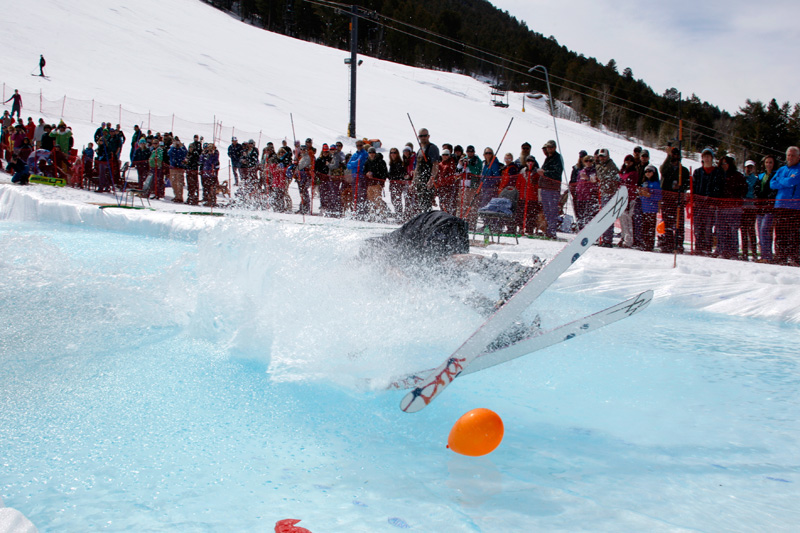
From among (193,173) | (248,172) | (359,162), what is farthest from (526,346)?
(193,173)

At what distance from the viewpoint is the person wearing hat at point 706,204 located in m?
8.18

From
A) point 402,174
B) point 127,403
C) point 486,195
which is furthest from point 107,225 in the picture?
point 127,403

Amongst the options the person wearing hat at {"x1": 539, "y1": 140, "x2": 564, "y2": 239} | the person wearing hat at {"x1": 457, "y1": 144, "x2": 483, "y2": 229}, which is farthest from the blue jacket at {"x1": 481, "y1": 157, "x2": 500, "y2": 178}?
the person wearing hat at {"x1": 539, "y1": 140, "x2": 564, "y2": 239}

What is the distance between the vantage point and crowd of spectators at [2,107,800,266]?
798 cm

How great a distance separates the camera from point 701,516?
2354mm

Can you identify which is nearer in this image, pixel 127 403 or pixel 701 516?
pixel 701 516

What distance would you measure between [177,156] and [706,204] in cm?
1112

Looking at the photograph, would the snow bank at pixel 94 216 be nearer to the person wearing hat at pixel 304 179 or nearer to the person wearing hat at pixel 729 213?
the person wearing hat at pixel 304 179

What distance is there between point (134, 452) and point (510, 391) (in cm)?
217

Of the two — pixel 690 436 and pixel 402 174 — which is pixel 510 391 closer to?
pixel 690 436

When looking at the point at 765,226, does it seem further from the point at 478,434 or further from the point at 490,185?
the point at 478,434

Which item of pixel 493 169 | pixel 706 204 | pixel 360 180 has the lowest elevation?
pixel 706 204

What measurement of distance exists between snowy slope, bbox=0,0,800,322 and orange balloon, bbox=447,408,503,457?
14.3 ft

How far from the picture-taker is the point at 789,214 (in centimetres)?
747
